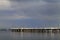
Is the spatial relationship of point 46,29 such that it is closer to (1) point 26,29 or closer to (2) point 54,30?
(2) point 54,30

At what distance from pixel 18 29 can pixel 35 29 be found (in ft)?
69.5

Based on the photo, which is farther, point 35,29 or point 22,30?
point 22,30

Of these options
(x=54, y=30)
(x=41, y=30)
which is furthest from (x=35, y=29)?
(x=54, y=30)

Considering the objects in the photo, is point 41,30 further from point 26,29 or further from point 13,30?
point 13,30

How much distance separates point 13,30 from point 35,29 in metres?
27.3

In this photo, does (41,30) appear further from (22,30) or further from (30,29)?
(22,30)

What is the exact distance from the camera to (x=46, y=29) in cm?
16975

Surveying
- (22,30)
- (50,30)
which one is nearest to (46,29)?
(50,30)

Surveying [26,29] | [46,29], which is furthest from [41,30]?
[26,29]

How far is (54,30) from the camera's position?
165375 mm

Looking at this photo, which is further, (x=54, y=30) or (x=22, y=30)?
(x=22, y=30)

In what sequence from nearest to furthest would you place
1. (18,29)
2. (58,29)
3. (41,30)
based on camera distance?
(58,29)
(41,30)
(18,29)

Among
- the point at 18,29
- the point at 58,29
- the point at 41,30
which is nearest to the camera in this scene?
the point at 58,29

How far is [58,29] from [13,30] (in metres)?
52.2
